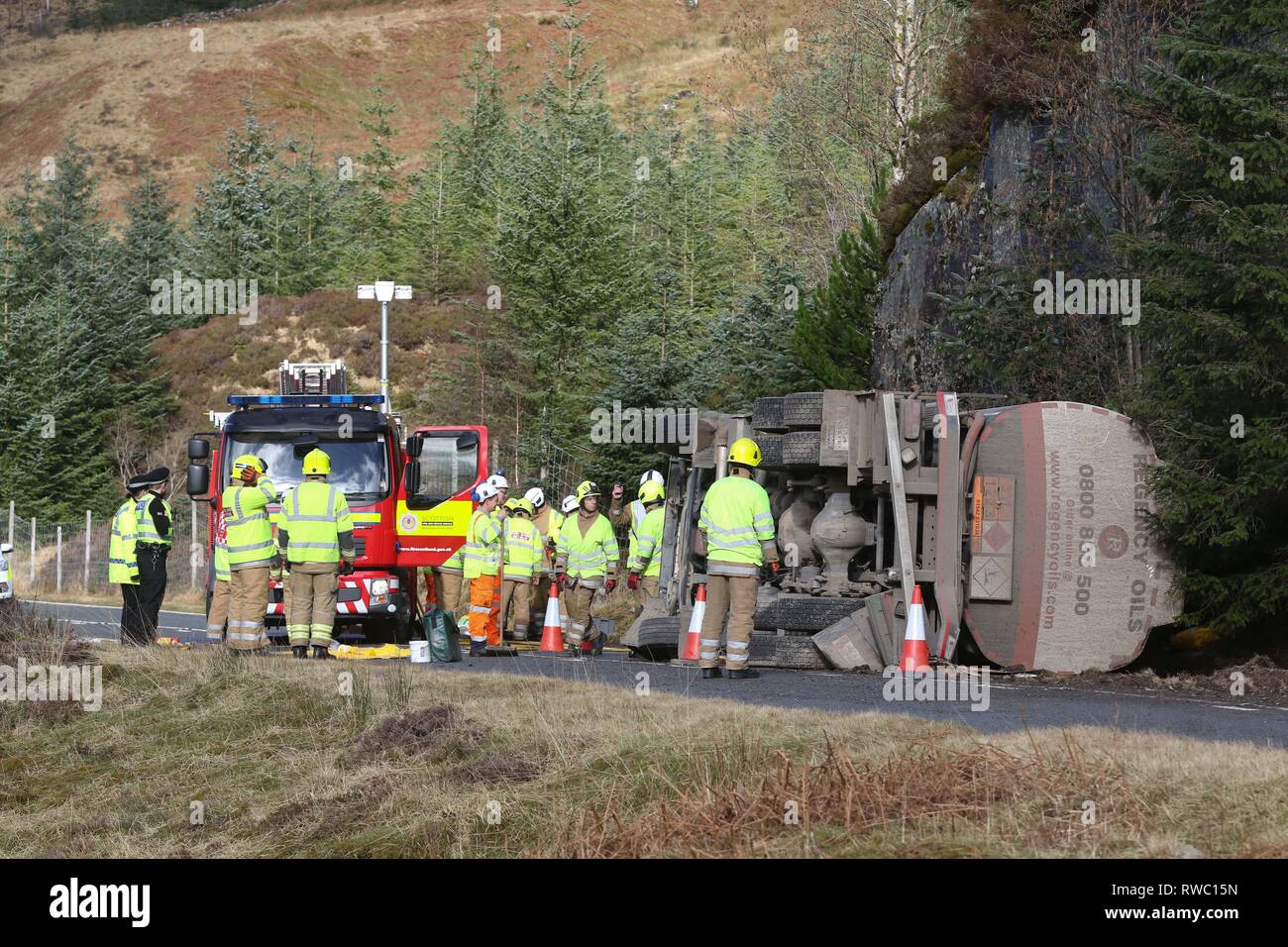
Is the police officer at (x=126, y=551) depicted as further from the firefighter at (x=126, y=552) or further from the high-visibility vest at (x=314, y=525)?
the high-visibility vest at (x=314, y=525)

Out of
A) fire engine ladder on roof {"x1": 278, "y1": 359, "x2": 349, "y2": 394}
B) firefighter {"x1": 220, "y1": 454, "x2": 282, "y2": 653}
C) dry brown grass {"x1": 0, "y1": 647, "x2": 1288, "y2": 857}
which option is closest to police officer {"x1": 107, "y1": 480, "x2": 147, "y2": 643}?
firefighter {"x1": 220, "y1": 454, "x2": 282, "y2": 653}

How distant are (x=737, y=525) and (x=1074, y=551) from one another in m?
3.05

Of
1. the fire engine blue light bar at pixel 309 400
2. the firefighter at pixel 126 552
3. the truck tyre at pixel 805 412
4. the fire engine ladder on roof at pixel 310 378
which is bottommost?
the firefighter at pixel 126 552

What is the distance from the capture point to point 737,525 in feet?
45.2

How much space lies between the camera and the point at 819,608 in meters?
15.3

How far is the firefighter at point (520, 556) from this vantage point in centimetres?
1841

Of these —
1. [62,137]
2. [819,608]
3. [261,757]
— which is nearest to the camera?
[261,757]

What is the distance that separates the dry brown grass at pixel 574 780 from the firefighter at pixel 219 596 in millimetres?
3792

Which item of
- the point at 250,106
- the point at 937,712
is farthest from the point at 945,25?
Answer: the point at 250,106

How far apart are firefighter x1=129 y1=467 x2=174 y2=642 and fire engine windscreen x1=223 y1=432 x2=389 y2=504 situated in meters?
1.00

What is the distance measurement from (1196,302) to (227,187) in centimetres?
4920

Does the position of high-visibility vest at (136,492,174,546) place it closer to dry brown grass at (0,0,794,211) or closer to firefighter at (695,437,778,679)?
firefighter at (695,437,778,679)

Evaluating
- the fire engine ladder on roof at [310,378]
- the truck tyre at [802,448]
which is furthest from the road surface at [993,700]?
the fire engine ladder on roof at [310,378]
